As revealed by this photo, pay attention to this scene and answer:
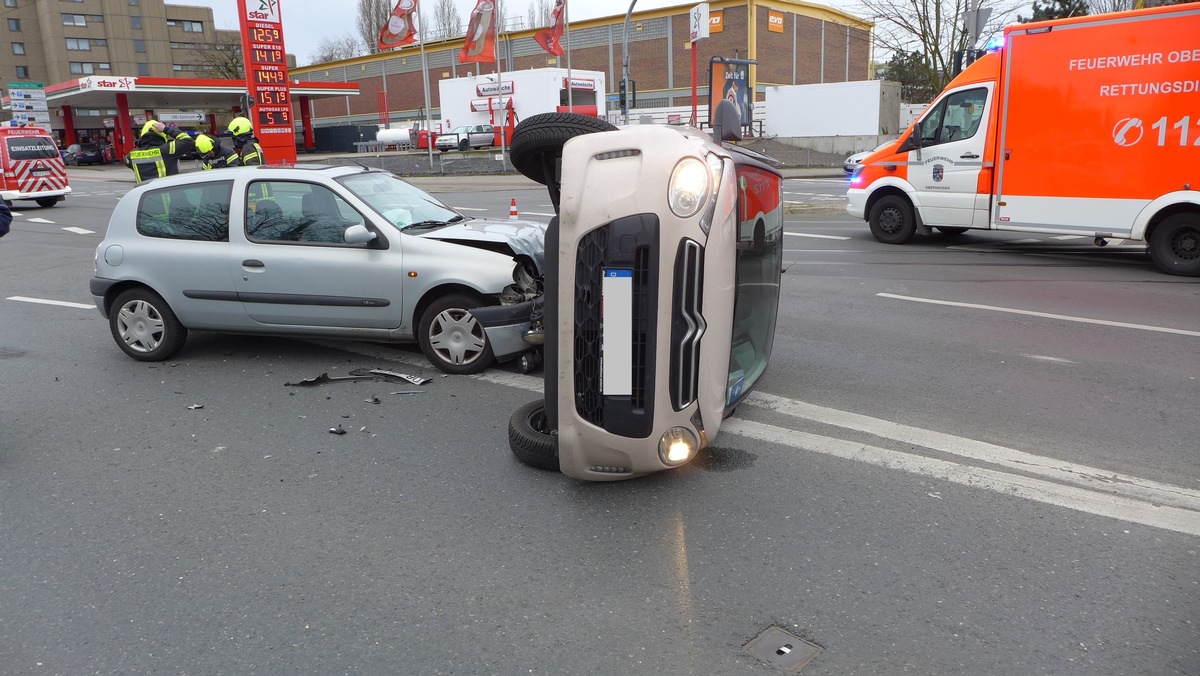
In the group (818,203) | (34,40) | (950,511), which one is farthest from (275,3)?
(34,40)

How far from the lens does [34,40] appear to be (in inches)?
3573

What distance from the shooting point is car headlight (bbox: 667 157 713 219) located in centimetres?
374

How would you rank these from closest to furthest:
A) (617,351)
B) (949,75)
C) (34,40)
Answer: (617,351) → (949,75) → (34,40)

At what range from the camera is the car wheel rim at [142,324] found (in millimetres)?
6945

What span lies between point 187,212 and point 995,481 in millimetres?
6047

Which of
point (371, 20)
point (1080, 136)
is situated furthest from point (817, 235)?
point (371, 20)

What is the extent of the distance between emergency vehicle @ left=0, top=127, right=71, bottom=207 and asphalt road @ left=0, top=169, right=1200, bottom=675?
18211mm

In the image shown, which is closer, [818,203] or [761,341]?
[761,341]

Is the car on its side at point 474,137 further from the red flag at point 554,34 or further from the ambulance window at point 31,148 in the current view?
the ambulance window at point 31,148

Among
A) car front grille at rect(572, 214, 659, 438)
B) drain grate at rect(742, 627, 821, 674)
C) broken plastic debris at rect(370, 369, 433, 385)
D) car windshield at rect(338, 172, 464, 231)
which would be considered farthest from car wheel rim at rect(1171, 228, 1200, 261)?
drain grate at rect(742, 627, 821, 674)

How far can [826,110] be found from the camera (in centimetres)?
4338

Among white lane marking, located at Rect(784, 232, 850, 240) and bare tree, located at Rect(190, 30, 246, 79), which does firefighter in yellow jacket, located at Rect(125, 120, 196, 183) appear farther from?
bare tree, located at Rect(190, 30, 246, 79)

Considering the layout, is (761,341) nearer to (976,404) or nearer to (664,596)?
(976,404)

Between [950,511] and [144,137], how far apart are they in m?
15.0
